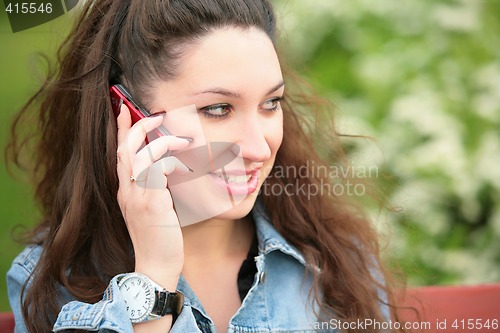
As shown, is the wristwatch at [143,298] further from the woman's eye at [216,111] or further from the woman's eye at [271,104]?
the woman's eye at [271,104]

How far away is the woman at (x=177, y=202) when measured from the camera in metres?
1.89

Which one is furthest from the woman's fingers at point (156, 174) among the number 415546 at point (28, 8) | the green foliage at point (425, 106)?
the green foliage at point (425, 106)

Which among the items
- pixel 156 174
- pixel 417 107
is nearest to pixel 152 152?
pixel 156 174

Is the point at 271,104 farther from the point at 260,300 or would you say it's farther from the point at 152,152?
the point at 260,300

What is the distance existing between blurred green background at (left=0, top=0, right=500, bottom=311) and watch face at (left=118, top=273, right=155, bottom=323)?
1.30 meters

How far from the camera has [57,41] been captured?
243 cm

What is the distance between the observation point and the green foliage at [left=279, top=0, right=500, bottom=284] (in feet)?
11.2

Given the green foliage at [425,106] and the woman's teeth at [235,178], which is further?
the green foliage at [425,106]

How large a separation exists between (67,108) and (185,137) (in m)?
0.52

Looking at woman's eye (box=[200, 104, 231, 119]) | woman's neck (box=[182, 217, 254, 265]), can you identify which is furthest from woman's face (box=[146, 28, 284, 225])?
woman's neck (box=[182, 217, 254, 265])

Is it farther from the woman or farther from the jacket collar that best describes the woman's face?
the jacket collar

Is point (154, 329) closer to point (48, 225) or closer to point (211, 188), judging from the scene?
point (211, 188)

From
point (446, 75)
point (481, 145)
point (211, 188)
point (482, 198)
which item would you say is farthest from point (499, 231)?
point (211, 188)

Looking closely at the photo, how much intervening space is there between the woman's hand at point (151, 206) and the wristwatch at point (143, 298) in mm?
32
